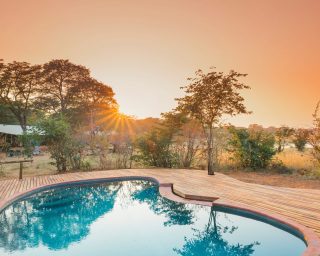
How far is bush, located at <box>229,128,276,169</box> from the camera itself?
11570mm

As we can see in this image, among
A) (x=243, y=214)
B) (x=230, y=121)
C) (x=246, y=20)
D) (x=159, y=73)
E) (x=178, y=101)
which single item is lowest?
(x=243, y=214)

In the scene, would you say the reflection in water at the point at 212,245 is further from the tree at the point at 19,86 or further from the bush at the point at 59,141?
the tree at the point at 19,86

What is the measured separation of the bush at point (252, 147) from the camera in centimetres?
1157

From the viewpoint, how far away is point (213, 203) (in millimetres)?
6402

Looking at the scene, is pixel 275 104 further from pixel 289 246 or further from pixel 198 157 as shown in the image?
pixel 289 246

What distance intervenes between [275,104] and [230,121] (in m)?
8.41

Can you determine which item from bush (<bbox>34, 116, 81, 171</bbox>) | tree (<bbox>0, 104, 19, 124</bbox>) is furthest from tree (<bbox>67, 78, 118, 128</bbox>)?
bush (<bbox>34, 116, 81, 171</bbox>)

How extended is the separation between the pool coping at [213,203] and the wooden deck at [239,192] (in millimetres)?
133

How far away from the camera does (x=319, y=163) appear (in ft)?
33.2

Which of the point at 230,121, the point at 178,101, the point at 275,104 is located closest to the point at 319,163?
the point at 230,121

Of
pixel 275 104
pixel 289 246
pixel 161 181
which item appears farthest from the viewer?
pixel 275 104

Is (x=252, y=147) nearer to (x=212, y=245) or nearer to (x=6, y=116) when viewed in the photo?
(x=212, y=245)

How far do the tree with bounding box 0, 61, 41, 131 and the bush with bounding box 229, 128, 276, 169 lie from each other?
2011cm

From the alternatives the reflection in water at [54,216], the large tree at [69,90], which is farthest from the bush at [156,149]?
the large tree at [69,90]
